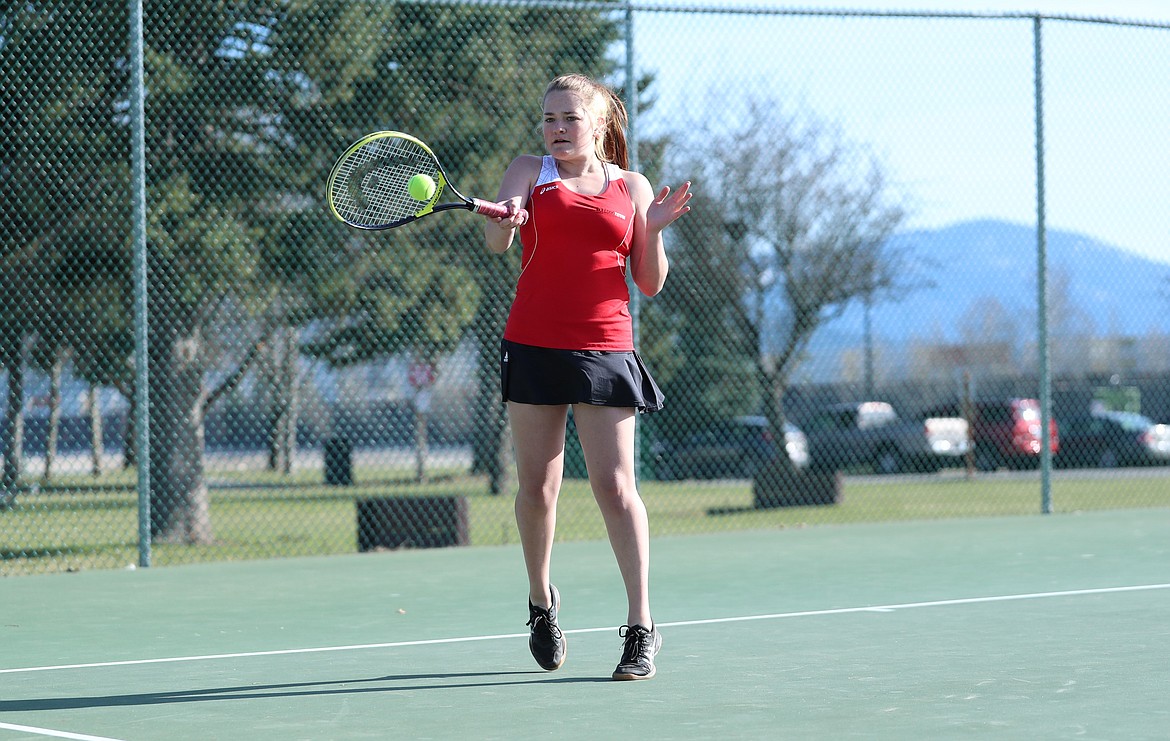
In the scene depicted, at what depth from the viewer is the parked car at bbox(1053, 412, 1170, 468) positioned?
23.9 meters

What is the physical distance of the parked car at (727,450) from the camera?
2461 centimetres

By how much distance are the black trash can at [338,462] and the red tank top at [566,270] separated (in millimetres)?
16954

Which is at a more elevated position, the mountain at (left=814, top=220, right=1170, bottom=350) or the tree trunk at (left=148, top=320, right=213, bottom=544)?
the mountain at (left=814, top=220, right=1170, bottom=350)

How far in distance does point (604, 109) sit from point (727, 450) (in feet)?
67.6

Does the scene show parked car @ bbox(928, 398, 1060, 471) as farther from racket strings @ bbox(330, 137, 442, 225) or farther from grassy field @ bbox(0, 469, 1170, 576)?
racket strings @ bbox(330, 137, 442, 225)

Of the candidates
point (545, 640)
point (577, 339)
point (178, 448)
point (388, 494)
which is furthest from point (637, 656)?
point (388, 494)

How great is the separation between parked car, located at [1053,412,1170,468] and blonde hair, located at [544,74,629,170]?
20.3 m

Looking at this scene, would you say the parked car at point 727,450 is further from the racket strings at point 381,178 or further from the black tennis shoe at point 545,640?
the black tennis shoe at point 545,640

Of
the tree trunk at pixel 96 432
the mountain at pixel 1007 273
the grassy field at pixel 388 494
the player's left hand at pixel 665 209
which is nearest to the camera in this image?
the player's left hand at pixel 665 209

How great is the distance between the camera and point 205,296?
41.6 ft

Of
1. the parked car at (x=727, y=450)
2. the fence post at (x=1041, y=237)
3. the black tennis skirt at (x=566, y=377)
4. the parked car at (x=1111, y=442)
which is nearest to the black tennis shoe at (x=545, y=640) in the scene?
the black tennis skirt at (x=566, y=377)

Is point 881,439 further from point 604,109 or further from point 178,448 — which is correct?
point 604,109

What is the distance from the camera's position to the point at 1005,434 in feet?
76.0

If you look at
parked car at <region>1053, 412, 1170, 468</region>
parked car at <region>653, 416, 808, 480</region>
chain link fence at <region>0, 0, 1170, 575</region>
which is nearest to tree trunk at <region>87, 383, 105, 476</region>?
chain link fence at <region>0, 0, 1170, 575</region>
